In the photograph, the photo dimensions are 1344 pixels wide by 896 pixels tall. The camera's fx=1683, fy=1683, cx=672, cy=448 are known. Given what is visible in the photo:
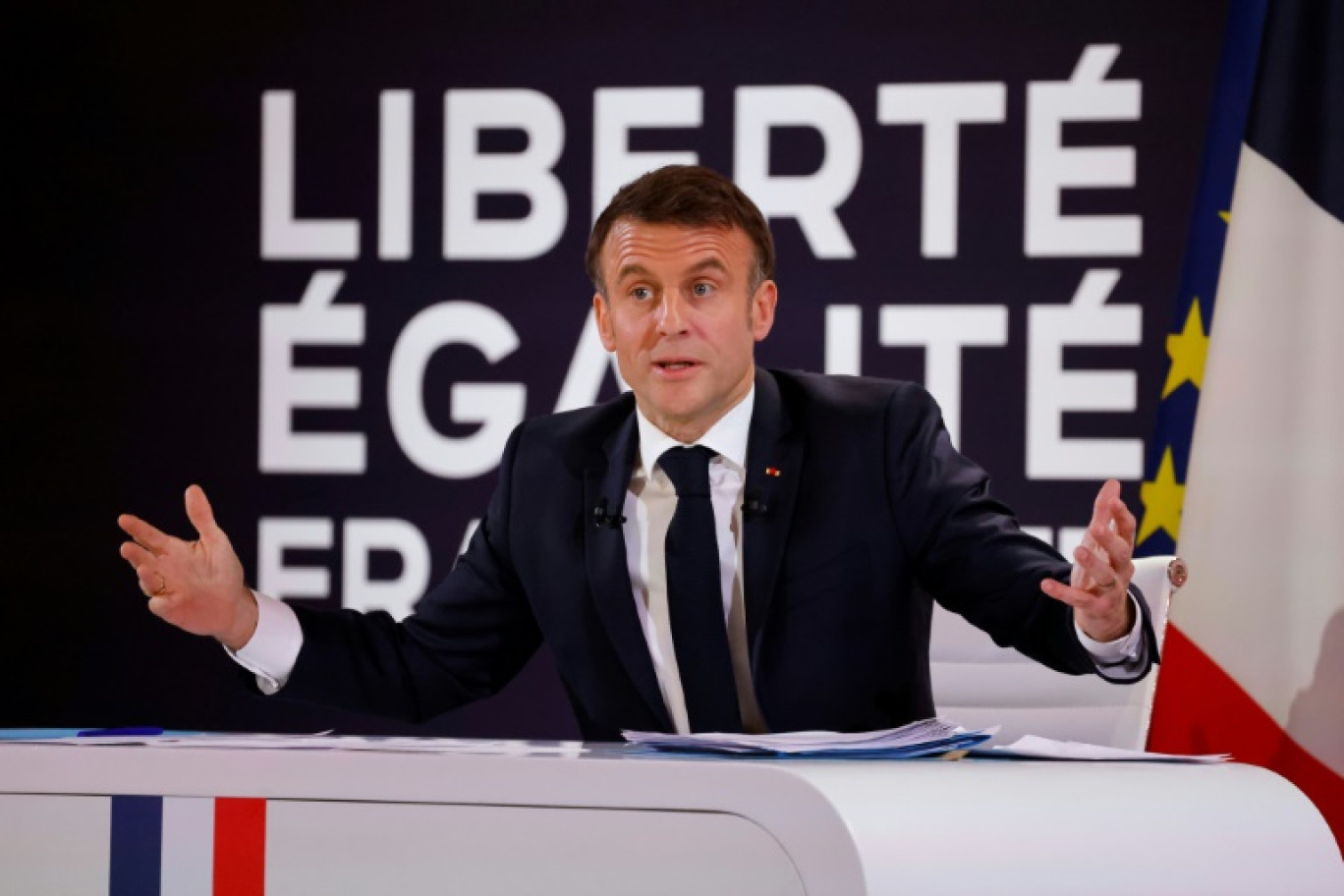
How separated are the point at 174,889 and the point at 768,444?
1186 mm

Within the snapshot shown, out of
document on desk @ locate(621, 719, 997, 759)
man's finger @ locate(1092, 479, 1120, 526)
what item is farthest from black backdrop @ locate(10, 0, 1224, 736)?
document on desk @ locate(621, 719, 997, 759)

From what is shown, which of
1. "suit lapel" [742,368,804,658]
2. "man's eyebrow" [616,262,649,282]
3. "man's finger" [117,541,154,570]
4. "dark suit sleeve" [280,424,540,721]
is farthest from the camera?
"man's eyebrow" [616,262,649,282]

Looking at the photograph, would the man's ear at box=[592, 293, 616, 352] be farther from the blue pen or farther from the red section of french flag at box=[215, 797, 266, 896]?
the red section of french flag at box=[215, 797, 266, 896]

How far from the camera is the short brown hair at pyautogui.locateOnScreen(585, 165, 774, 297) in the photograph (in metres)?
2.24

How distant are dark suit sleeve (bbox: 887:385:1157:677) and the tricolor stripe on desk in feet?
3.44

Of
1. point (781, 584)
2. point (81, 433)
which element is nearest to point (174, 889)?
point (781, 584)

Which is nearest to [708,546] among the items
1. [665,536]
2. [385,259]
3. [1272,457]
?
[665,536]

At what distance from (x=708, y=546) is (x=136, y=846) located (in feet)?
3.55

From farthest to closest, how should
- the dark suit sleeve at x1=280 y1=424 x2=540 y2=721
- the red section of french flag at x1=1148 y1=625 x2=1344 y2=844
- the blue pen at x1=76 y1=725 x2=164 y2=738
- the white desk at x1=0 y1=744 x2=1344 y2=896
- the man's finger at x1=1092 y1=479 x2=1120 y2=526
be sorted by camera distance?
the red section of french flag at x1=1148 y1=625 x2=1344 y2=844
the dark suit sleeve at x1=280 y1=424 x2=540 y2=721
the man's finger at x1=1092 y1=479 x2=1120 y2=526
the blue pen at x1=76 y1=725 x2=164 y2=738
the white desk at x1=0 y1=744 x2=1344 y2=896

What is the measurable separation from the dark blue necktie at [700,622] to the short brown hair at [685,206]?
369 mm

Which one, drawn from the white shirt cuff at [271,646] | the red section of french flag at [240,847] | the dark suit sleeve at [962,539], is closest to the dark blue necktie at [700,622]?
the dark suit sleeve at [962,539]

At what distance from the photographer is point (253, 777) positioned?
1167 mm

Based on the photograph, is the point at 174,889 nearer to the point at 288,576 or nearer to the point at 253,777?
the point at 253,777

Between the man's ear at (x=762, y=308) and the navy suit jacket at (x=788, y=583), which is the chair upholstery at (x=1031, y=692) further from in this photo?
the man's ear at (x=762, y=308)
